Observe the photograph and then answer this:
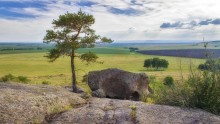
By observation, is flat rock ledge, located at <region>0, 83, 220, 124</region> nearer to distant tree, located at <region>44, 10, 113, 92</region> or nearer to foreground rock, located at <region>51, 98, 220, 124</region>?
foreground rock, located at <region>51, 98, 220, 124</region>

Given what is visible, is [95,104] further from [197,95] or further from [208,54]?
[208,54]

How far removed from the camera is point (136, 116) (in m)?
12.0

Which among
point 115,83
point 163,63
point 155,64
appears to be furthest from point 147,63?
point 115,83

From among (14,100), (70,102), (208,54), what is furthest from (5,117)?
(208,54)

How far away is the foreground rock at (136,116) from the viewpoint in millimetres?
11570

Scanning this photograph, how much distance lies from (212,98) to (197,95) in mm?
622

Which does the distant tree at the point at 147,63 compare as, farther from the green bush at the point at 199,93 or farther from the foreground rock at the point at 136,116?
the foreground rock at the point at 136,116

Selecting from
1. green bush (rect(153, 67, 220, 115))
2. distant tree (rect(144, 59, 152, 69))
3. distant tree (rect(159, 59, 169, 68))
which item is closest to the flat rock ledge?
green bush (rect(153, 67, 220, 115))

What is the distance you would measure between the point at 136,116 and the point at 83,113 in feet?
6.83

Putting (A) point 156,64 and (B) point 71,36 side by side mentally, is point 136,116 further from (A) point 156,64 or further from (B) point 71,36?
(A) point 156,64

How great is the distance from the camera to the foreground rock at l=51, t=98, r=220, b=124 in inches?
456

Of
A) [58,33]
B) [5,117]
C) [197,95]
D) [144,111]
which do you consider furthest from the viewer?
[58,33]

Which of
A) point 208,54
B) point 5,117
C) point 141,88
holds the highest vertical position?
point 208,54

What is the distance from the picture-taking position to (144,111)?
12.7 metres
